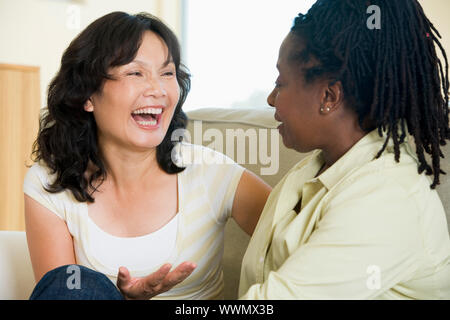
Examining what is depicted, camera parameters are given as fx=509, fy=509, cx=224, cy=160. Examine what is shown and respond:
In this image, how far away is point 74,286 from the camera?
0.92m

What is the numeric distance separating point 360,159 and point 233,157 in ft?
2.11

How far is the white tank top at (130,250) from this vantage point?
47.6 inches

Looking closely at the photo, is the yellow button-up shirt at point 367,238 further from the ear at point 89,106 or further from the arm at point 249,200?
the ear at point 89,106

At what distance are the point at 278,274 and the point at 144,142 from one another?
0.56 m

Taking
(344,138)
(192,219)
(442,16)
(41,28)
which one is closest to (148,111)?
(192,219)

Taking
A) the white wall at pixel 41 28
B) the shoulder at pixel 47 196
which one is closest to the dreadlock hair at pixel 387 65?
the shoulder at pixel 47 196

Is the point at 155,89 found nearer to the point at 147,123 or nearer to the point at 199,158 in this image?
the point at 147,123

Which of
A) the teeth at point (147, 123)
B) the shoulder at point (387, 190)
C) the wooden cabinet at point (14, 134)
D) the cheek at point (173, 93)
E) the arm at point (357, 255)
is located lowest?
the wooden cabinet at point (14, 134)

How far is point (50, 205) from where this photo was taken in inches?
49.1

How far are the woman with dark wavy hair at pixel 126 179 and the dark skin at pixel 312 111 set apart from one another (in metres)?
0.32

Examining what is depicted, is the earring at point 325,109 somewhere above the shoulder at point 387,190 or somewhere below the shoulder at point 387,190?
above
